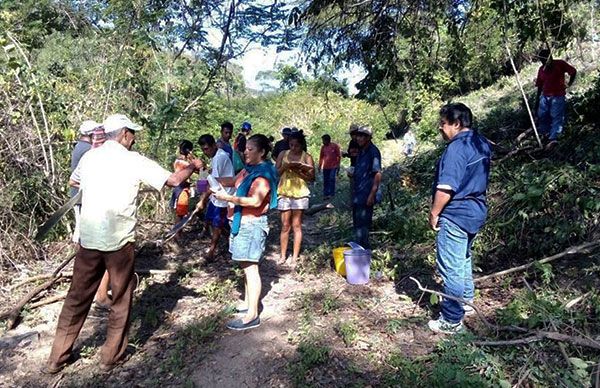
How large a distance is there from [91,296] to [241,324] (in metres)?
1.25

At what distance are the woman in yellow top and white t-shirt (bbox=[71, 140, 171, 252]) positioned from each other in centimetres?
236

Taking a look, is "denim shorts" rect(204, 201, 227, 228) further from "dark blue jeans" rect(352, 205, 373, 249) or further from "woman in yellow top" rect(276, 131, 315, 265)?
"dark blue jeans" rect(352, 205, 373, 249)

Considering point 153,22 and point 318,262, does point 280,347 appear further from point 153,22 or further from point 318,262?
point 153,22

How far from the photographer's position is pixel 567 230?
4.72m

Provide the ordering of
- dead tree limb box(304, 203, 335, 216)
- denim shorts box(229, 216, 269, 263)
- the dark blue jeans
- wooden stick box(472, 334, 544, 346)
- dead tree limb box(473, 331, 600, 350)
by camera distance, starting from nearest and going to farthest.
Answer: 1. dead tree limb box(473, 331, 600, 350)
2. wooden stick box(472, 334, 544, 346)
3. denim shorts box(229, 216, 269, 263)
4. the dark blue jeans
5. dead tree limb box(304, 203, 335, 216)

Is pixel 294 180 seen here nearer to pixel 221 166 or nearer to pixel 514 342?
pixel 221 166

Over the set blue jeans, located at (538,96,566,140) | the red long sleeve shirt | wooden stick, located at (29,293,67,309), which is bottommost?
wooden stick, located at (29,293,67,309)

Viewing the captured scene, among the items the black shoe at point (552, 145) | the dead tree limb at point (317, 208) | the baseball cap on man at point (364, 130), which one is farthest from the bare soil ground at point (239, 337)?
the dead tree limb at point (317, 208)

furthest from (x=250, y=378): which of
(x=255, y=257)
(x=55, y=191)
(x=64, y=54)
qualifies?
(x=64, y=54)

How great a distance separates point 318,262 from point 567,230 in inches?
107

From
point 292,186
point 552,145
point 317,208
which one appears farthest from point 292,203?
point 552,145

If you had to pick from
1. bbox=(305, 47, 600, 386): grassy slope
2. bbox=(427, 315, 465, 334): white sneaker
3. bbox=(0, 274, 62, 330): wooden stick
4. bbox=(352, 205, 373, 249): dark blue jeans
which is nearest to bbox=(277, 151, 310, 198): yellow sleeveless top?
bbox=(352, 205, 373, 249): dark blue jeans

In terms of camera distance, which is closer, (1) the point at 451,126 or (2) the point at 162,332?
(1) the point at 451,126

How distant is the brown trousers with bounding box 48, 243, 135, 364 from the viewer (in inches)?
142
